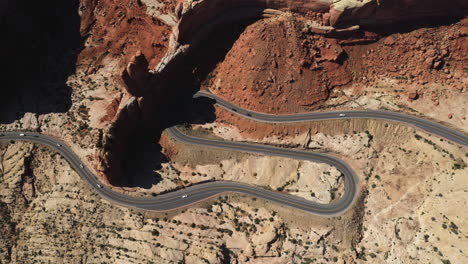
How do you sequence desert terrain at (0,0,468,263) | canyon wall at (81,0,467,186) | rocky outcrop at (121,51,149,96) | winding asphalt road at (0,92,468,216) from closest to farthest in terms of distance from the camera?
desert terrain at (0,0,468,263)
rocky outcrop at (121,51,149,96)
winding asphalt road at (0,92,468,216)
canyon wall at (81,0,467,186)

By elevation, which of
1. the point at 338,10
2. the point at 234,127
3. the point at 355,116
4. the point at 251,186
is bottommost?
the point at 251,186

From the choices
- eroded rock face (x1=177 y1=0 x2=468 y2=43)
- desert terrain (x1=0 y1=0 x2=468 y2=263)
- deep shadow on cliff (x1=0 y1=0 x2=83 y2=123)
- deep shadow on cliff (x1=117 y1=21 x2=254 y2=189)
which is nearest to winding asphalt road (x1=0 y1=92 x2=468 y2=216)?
desert terrain (x1=0 y1=0 x2=468 y2=263)

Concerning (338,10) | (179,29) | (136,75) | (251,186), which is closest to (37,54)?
(136,75)

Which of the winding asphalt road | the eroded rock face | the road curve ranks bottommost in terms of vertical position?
the winding asphalt road

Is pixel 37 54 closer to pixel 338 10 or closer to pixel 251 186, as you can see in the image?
pixel 251 186

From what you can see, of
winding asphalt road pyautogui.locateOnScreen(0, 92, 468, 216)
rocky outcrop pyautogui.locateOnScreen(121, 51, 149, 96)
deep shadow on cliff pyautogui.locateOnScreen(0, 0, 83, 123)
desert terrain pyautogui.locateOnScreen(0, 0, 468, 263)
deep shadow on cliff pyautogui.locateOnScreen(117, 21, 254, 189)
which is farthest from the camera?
deep shadow on cliff pyautogui.locateOnScreen(117, 21, 254, 189)

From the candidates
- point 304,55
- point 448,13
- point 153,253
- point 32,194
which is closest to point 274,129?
point 304,55

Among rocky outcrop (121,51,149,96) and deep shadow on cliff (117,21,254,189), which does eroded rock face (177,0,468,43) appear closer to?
deep shadow on cliff (117,21,254,189)
